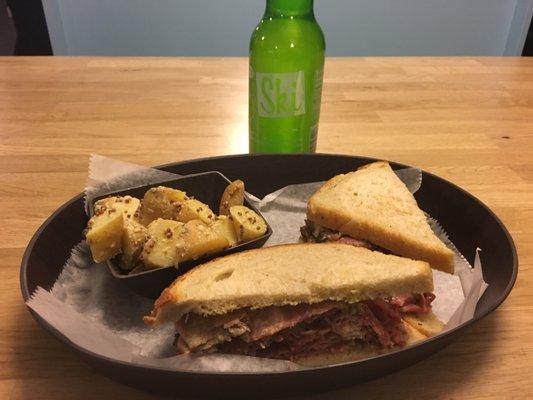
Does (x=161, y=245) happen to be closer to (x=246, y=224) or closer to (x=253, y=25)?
(x=246, y=224)

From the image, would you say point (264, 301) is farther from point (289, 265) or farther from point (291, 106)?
point (291, 106)

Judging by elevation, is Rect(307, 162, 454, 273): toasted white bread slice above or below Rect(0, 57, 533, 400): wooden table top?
above

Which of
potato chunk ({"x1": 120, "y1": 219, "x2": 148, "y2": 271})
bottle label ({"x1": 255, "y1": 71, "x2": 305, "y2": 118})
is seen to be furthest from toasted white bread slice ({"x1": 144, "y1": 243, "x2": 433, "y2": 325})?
bottle label ({"x1": 255, "y1": 71, "x2": 305, "y2": 118})

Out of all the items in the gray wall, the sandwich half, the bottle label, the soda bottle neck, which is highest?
the soda bottle neck

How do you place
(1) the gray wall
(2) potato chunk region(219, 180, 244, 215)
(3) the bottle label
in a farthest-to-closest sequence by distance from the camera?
1. (1) the gray wall
2. (3) the bottle label
3. (2) potato chunk region(219, 180, 244, 215)

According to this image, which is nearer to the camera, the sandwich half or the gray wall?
the sandwich half

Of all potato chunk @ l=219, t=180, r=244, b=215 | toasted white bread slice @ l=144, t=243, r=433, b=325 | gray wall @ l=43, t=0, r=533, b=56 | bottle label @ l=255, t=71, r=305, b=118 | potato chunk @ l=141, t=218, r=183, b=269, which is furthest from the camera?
gray wall @ l=43, t=0, r=533, b=56

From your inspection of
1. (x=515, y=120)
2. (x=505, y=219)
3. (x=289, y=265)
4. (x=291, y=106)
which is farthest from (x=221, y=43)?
(x=289, y=265)

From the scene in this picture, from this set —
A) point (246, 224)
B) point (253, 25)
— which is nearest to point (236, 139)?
point (246, 224)

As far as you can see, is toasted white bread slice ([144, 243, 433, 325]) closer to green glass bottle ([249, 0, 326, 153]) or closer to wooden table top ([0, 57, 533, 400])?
wooden table top ([0, 57, 533, 400])
